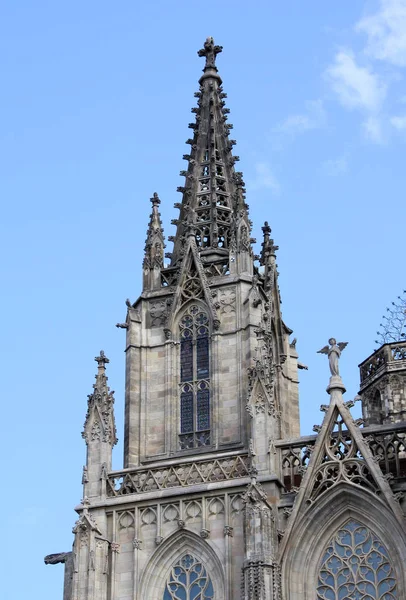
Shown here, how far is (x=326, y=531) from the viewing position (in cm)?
3416

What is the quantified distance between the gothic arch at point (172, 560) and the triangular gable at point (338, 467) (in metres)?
1.83

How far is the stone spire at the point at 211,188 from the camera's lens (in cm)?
4118

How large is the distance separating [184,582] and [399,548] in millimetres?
5254

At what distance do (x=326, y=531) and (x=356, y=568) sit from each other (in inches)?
46.2

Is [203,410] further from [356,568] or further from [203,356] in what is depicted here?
[356,568]

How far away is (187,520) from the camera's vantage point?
115ft

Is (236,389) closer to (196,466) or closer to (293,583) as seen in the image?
(196,466)

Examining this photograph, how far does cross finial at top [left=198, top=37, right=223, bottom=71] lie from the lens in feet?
153

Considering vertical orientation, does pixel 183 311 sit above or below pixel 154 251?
below

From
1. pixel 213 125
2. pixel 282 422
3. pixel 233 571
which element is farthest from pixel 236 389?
pixel 213 125

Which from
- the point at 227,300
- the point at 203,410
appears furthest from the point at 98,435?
the point at 227,300

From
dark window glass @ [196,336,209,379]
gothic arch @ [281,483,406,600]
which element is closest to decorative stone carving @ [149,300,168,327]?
dark window glass @ [196,336,209,379]

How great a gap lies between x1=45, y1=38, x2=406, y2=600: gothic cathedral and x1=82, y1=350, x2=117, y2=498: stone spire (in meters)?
0.04

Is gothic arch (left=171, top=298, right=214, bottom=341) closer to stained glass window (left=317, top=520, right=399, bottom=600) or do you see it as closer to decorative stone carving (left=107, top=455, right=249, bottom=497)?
decorative stone carving (left=107, top=455, right=249, bottom=497)
